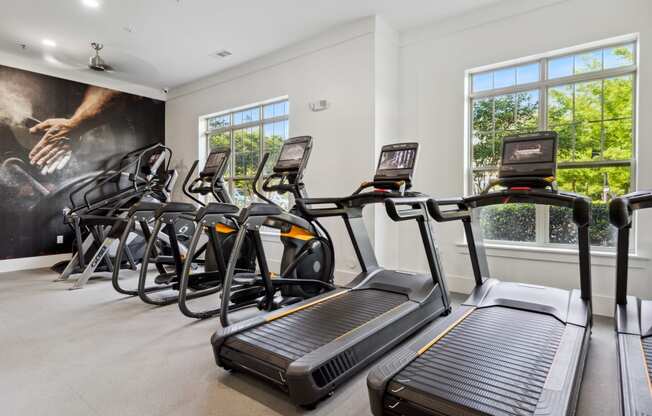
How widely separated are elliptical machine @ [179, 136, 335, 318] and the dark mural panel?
13.7 feet

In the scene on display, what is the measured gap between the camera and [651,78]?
329 centimetres

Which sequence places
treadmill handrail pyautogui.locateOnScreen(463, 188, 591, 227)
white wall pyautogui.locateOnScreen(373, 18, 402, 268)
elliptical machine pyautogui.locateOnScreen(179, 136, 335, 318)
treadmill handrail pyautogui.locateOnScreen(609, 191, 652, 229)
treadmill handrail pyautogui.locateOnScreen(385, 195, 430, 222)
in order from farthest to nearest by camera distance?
white wall pyautogui.locateOnScreen(373, 18, 402, 268), elliptical machine pyautogui.locateOnScreen(179, 136, 335, 318), treadmill handrail pyautogui.locateOnScreen(385, 195, 430, 222), treadmill handrail pyautogui.locateOnScreen(463, 188, 591, 227), treadmill handrail pyautogui.locateOnScreen(609, 191, 652, 229)

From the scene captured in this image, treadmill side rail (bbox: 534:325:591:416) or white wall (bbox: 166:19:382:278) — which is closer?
treadmill side rail (bbox: 534:325:591:416)

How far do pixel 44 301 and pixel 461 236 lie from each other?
468 centimetres

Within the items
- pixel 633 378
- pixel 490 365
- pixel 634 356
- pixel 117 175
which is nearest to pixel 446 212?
pixel 490 365

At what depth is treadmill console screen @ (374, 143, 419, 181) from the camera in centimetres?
338

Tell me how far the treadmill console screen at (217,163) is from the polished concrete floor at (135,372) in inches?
63.6

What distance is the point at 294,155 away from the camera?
390 cm

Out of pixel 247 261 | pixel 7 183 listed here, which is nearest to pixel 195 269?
pixel 247 261

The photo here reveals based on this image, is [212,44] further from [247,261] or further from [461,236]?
[461,236]

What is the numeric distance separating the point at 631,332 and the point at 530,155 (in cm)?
132

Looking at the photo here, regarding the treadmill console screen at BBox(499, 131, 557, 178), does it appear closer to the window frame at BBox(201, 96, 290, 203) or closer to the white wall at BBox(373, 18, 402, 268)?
the white wall at BBox(373, 18, 402, 268)

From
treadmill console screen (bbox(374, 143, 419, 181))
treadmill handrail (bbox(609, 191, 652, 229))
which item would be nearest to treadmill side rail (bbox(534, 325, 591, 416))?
treadmill handrail (bbox(609, 191, 652, 229))

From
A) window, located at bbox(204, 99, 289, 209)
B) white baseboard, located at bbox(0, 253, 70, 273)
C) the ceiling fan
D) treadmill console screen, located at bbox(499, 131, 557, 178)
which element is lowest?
white baseboard, located at bbox(0, 253, 70, 273)
